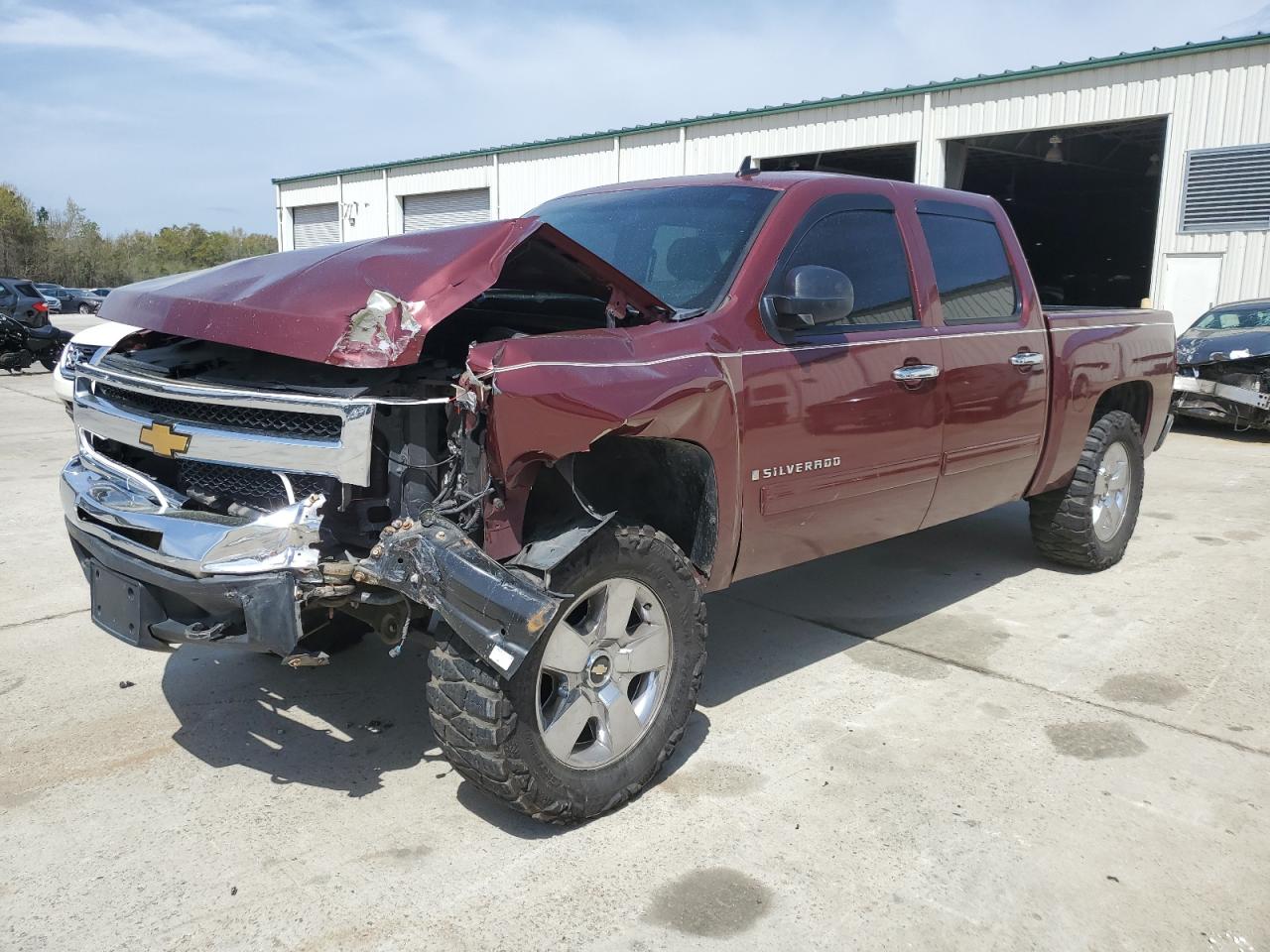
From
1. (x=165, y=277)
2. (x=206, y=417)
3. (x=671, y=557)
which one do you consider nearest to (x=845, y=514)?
(x=671, y=557)

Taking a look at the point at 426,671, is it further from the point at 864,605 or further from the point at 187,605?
the point at 864,605

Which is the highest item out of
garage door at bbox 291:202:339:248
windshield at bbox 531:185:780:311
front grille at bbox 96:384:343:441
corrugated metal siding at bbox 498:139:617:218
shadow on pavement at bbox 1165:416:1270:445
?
corrugated metal siding at bbox 498:139:617:218

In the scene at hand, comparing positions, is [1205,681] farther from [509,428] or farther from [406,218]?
[406,218]

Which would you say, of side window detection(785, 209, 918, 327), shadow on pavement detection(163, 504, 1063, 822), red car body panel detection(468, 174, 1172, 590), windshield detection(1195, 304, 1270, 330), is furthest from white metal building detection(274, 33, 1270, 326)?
side window detection(785, 209, 918, 327)

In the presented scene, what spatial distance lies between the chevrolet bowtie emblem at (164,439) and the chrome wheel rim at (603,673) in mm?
1230

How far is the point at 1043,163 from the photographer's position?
23625 millimetres

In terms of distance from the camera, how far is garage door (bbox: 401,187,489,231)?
25453mm

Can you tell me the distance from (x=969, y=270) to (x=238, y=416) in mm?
3315

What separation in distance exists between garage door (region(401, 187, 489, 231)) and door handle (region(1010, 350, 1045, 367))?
2123 centimetres

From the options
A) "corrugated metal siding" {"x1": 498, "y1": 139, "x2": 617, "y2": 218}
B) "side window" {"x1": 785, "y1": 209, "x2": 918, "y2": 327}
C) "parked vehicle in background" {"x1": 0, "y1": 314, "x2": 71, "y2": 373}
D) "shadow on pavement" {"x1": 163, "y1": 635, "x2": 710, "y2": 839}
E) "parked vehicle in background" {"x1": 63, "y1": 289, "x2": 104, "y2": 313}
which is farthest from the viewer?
"parked vehicle in background" {"x1": 63, "y1": 289, "x2": 104, "y2": 313}

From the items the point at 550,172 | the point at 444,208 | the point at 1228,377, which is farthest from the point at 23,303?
the point at 1228,377

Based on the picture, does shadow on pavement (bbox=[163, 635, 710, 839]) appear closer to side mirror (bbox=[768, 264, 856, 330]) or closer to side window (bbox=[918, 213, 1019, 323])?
side mirror (bbox=[768, 264, 856, 330])

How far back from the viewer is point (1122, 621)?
16.7 ft

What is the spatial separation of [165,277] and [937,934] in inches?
132
